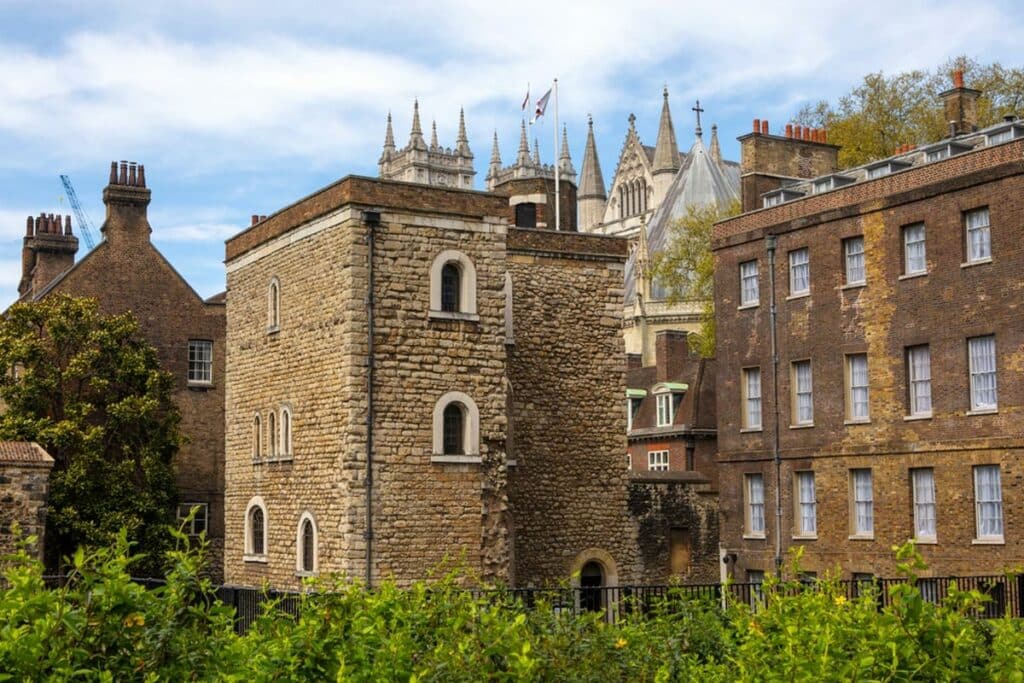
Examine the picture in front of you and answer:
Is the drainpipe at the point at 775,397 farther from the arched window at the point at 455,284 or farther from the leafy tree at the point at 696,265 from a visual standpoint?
the leafy tree at the point at 696,265

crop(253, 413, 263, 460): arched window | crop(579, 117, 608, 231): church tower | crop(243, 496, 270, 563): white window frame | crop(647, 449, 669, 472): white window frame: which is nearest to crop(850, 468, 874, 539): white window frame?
crop(243, 496, 270, 563): white window frame

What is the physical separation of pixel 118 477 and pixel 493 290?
1379 centimetres

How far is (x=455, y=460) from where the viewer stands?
32312 mm

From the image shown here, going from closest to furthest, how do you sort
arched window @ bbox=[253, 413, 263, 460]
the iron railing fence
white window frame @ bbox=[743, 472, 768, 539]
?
the iron railing fence, arched window @ bbox=[253, 413, 263, 460], white window frame @ bbox=[743, 472, 768, 539]

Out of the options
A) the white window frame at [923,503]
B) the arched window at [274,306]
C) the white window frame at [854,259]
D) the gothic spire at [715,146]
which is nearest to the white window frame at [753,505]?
the white window frame at [923,503]

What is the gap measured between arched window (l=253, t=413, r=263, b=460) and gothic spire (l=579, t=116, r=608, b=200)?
119520mm

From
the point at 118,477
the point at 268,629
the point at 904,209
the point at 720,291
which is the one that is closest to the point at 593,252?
the point at 720,291

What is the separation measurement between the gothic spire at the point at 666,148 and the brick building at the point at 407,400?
3838 inches

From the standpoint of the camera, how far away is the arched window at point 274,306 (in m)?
35.3

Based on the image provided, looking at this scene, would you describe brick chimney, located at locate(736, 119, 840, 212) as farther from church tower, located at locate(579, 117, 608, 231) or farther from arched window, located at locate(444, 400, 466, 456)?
church tower, located at locate(579, 117, 608, 231)

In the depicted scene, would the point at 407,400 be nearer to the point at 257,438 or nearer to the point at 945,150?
the point at 257,438

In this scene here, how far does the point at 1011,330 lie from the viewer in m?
31.8

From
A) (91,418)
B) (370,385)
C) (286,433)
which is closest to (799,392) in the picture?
(370,385)

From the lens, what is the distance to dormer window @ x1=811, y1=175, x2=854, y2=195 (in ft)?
131
